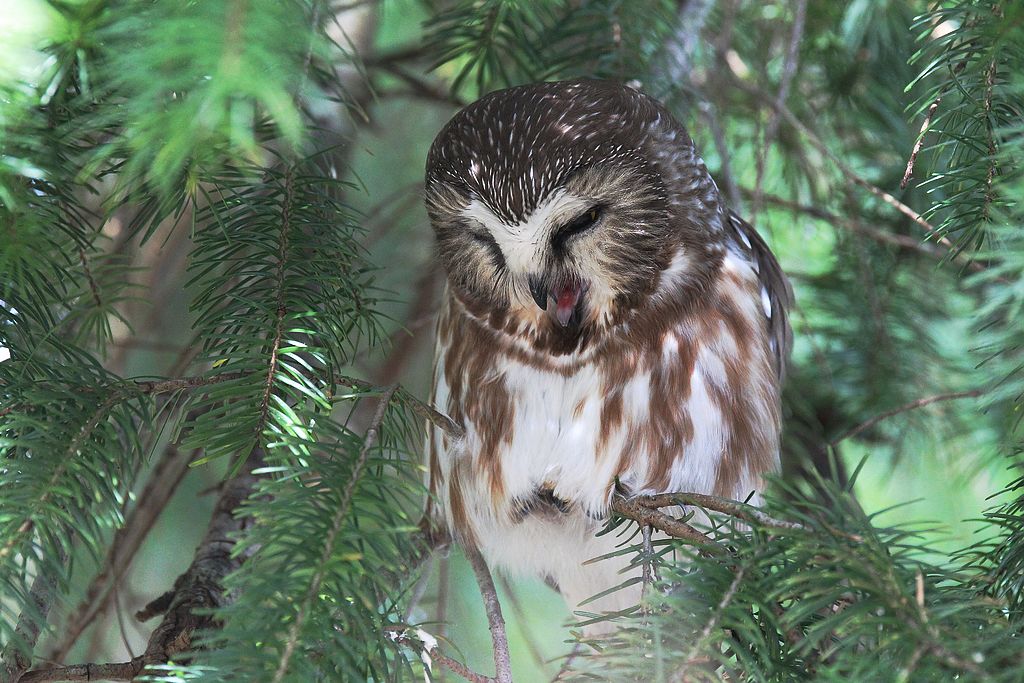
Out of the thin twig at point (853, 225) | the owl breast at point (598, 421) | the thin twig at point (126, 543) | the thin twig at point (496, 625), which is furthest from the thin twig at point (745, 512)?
the thin twig at point (853, 225)

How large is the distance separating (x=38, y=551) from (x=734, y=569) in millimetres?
787

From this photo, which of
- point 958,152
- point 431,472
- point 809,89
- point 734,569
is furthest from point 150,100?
point 809,89

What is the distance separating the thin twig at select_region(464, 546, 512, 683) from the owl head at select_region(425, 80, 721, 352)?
16.7 inches

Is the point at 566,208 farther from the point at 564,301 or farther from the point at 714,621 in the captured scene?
the point at 714,621

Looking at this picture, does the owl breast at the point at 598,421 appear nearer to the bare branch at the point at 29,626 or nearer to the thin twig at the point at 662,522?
the thin twig at the point at 662,522

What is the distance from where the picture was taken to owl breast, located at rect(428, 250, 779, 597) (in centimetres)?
174

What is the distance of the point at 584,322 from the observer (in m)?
1.75

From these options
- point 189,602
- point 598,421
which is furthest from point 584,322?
point 189,602

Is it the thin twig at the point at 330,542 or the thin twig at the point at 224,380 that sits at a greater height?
the thin twig at the point at 224,380

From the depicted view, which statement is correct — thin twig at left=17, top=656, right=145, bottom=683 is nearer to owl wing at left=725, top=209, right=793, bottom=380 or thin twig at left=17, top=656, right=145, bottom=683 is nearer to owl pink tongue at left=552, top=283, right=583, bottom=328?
owl pink tongue at left=552, top=283, right=583, bottom=328

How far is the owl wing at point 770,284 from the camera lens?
78.4 inches

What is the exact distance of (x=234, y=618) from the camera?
0.95 meters

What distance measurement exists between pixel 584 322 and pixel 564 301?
8 centimetres

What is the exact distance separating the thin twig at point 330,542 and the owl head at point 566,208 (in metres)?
0.57
